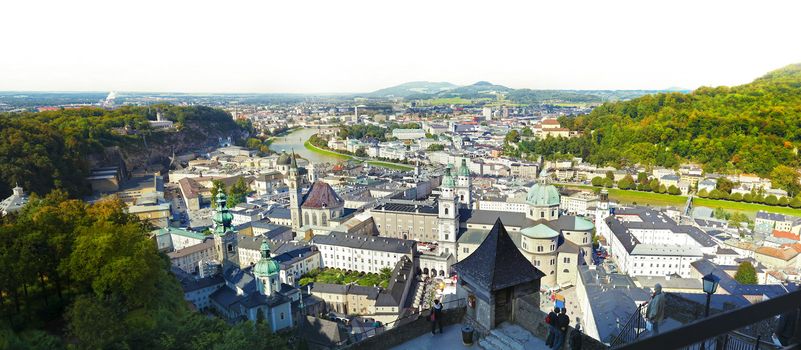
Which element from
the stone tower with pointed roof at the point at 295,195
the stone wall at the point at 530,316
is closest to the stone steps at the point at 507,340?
the stone wall at the point at 530,316

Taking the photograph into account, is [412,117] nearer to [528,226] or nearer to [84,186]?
[84,186]

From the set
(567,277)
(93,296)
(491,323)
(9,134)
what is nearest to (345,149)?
(9,134)

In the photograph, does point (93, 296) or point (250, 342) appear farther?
point (93, 296)

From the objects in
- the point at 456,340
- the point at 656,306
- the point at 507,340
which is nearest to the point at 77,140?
the point at 456,340

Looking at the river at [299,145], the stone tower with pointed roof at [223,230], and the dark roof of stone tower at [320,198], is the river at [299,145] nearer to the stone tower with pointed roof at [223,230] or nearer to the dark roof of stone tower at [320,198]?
the dark roof of stone tower at [320,198]

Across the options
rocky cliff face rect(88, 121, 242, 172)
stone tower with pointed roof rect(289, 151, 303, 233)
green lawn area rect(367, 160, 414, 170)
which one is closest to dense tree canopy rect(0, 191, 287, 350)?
stone tower with pointed roof rect(289, 151, 303, 233)

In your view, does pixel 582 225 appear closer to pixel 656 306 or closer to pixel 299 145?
pixel 656 306
